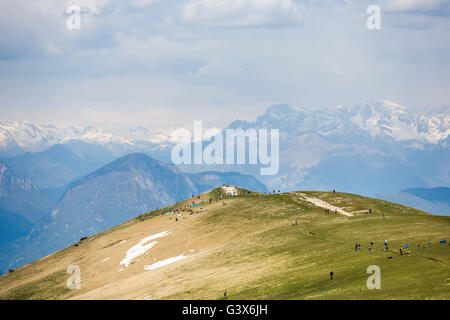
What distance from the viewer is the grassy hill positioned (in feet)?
264

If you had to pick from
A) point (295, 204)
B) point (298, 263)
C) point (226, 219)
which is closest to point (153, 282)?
point (298, 263)

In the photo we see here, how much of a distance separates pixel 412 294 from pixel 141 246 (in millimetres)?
112563

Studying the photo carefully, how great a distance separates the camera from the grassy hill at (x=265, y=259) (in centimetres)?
8039

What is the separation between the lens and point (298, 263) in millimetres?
101875

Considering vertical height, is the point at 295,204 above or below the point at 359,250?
above

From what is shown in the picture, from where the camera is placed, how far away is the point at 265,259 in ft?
370

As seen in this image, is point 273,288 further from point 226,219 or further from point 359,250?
point 226,219
